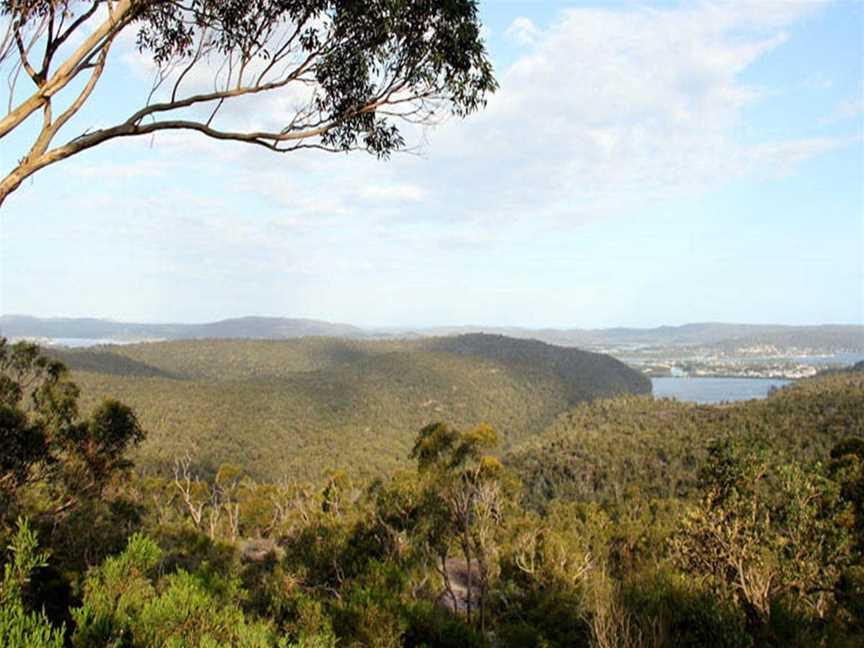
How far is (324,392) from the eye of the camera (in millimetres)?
108938

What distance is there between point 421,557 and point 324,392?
3750 inches

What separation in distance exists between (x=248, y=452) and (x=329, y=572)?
207 feet

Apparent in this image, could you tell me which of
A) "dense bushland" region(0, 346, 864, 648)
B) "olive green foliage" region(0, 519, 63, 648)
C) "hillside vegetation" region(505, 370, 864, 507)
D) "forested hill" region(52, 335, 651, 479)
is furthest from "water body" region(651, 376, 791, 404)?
"olive green foliage" region(0, 519, 63, 648)

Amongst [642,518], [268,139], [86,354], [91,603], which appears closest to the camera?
[91,603]

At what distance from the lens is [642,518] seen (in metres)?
29.6

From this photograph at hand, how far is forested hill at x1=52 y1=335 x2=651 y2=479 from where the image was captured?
76.1 metres

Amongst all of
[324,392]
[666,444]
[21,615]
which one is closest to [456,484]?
[21,615]

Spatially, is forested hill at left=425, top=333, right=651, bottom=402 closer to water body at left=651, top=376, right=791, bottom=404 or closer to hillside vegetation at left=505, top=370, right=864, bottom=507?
water body at left=651, top=376, right=791, bottom=404

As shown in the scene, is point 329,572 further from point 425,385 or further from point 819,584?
point 425,385

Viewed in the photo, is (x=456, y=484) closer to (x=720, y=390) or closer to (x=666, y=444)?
(x=666, y=444)

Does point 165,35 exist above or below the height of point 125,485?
above

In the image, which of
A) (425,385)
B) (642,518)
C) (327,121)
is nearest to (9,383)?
(327,121)

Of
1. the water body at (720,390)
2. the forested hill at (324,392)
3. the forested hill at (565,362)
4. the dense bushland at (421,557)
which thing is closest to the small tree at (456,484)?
the dense bushland at (421,557)

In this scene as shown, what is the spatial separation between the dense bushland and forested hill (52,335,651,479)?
35.5 metres
